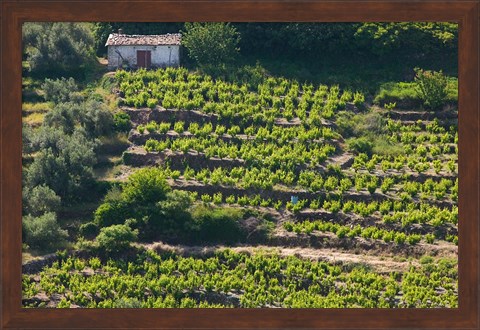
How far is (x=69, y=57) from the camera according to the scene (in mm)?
46062

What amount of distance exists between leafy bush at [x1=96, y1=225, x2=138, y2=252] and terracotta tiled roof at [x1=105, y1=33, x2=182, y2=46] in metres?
12.2

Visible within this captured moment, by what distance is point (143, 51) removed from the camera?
46281 millimetres

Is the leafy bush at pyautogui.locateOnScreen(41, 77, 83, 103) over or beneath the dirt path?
over

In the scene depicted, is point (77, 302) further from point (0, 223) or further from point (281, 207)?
point (0, 223)

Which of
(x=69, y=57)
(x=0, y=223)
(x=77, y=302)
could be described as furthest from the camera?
(x=69, y=57)

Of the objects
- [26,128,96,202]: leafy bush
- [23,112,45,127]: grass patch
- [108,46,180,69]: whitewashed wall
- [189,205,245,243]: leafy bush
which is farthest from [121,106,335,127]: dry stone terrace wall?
[189,205,245,243]: leafy bush

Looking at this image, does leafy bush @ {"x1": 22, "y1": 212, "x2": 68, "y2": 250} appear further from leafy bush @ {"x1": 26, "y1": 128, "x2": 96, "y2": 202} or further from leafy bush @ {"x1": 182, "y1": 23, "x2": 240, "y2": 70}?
leafy bush @ {"x1": 182, "y1": 23, "x2": 240, "y2": 70}

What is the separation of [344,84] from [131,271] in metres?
14.4

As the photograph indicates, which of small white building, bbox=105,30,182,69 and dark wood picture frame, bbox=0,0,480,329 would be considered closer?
dark wood picture frame, bbox=0,0,480,329

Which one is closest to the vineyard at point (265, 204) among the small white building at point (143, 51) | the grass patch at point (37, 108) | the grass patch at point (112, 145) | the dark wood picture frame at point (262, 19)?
the grass patch at point (112, 145)

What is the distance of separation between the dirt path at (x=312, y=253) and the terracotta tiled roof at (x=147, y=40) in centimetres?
1197

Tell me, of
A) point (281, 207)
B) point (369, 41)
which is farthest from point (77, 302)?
point (369, 41)

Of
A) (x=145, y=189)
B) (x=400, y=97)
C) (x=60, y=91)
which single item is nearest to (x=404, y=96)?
(x=400, y=97)

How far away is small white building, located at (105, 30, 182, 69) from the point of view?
4600cm
